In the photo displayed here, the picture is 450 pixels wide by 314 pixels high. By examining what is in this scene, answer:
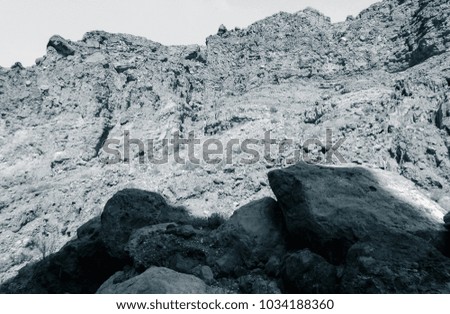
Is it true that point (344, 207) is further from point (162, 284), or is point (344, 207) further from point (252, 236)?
point (162, 284)

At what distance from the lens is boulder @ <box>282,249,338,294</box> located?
5.48 m

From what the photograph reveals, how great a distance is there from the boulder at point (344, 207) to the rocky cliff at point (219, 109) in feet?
40.1

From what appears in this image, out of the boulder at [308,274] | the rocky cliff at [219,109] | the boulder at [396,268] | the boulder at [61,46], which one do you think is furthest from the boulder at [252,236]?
the boulder at [61,46]

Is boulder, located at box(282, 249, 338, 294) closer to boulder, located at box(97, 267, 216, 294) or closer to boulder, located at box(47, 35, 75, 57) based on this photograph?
boulder, located at box(97, 267, 216, 294)

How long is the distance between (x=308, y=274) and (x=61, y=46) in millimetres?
35111

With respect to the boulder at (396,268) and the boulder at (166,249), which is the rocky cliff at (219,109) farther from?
the boulder at (396,268)

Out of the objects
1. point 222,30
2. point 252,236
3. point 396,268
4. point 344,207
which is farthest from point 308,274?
point 222,30

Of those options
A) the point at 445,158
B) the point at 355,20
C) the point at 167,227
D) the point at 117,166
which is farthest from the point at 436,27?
the point at 167,227

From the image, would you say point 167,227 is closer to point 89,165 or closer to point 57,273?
point 57,273

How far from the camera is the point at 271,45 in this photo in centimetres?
3269

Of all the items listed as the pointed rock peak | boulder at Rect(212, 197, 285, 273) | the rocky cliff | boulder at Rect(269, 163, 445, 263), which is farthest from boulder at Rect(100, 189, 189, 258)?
the pointed rock peak

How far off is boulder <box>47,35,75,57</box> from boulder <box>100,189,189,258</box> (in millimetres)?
30112

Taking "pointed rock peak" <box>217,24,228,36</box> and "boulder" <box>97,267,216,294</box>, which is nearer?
"boulder" <box>97,267,216,294</box>

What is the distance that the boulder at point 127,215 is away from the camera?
8031 millimetres
